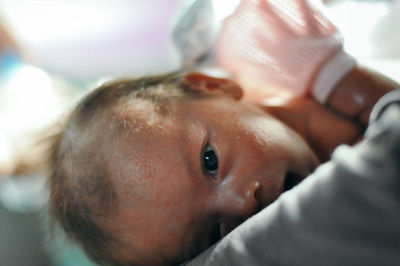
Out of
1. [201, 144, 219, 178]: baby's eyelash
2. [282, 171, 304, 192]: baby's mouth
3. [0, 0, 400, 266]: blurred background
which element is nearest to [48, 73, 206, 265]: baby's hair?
[201, 144, 219, 178]: baby's eyelash

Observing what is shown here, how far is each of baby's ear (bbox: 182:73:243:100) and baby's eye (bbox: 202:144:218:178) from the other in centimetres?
19

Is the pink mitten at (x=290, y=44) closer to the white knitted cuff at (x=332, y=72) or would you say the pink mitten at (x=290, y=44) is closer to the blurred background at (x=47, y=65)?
the white knitted cuff at (x=332, y=72)

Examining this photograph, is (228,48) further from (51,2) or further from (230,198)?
(51,2)

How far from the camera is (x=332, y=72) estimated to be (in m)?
0.70

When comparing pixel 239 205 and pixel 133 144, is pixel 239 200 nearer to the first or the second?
pixel 239 205

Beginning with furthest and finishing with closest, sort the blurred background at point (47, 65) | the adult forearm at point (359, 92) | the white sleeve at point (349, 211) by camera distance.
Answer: the blurred background at point (47, 65) → the adult forearm at point (359, 92) → the white sleeve at point (349, 211)

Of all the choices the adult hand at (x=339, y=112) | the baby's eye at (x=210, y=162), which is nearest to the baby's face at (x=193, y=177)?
the baby's eye at (x=210, y=162)

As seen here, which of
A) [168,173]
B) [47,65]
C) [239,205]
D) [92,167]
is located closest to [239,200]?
[239,205]

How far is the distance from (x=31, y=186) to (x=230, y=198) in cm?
99

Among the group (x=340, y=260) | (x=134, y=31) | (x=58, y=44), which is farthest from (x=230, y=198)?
(x=58, y=44)

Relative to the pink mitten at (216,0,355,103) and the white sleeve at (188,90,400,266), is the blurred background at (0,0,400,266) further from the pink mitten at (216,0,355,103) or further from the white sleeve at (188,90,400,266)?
the white sleeve at (188,90,400,266)

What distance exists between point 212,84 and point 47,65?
120 centimetres

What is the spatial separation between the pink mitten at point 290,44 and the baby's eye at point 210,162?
0.90 ft

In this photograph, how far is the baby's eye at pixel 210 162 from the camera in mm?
587
